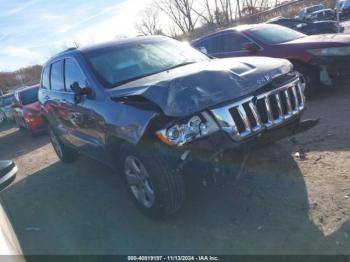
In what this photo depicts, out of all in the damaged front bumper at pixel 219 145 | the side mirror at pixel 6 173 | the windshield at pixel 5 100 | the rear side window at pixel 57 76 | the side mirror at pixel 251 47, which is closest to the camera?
the side mirror at pixel 6 173

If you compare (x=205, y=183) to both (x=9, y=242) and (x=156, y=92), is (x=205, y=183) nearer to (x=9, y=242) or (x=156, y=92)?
(x=156, y=92)

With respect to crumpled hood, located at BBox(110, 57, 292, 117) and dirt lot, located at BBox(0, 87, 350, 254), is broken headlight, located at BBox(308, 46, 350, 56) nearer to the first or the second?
dirt lot, located at BBox(0, 87, 350, 254)

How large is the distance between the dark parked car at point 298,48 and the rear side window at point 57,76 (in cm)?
221

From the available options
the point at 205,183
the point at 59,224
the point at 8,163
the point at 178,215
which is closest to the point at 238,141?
the point at 205,183

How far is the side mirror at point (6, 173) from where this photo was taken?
2497 millimetres

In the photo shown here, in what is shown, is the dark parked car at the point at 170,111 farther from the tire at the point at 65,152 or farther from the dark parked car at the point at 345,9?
the dark parked car at the point at 345,9

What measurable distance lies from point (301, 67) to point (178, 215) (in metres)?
4.55

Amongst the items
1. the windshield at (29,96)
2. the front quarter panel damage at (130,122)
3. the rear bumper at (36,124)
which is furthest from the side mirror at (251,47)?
the windshield at (29,96)

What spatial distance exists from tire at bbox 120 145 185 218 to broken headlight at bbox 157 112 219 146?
0.74 ft

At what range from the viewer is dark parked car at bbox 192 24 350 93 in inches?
269

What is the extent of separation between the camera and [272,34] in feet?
26.7

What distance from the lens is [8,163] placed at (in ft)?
8.79

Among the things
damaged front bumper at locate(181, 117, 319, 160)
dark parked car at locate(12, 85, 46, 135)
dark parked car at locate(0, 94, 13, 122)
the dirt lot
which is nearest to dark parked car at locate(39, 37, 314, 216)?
damaged front bumper at locate(181, 117, 319, 160)

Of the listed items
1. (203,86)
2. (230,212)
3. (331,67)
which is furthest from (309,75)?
(203,86)
